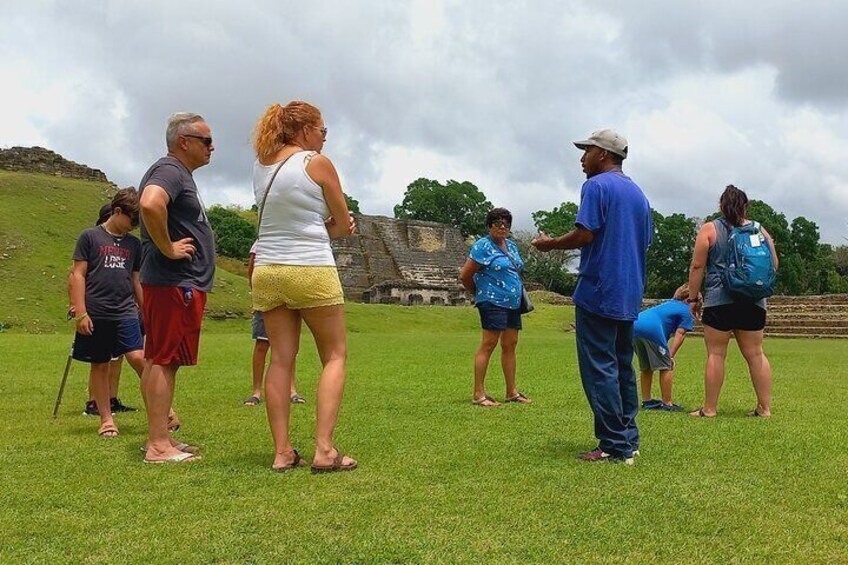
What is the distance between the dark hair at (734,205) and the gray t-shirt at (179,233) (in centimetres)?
427

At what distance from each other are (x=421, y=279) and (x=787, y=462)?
35461mm

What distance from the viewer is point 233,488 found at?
3.59 metres

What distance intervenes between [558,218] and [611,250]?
6542 centimetres

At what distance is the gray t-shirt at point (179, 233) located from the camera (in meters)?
4.39

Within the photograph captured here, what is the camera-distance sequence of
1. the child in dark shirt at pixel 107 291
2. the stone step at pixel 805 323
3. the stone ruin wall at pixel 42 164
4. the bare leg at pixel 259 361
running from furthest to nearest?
the stone ruin wall at pixel 42 164
the stone step at pixel 805 323
the bare leg at pixel 259 361
the child in dark shirt at pixel 107 291

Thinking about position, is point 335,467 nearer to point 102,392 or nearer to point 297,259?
point 297,259

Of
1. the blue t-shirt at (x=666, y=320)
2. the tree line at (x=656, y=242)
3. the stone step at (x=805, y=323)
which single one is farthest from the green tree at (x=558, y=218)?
the blue t-shirt at (x=666, y=320)

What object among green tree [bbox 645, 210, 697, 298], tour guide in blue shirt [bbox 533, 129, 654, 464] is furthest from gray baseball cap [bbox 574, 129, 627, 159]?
green tree [bbox 645, 210, 697, 298]

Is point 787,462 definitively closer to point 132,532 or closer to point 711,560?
point 711,560

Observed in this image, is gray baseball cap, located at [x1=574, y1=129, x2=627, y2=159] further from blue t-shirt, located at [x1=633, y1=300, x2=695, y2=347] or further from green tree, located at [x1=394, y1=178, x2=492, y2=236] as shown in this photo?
green tree, located at [x1=394, y1=178, x2=492, y2=236]

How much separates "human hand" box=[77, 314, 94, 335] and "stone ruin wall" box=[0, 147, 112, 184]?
30.7 meters

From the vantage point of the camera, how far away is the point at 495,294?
22.7ft

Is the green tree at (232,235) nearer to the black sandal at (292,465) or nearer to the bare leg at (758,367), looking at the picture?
the bare leg at (758,367)

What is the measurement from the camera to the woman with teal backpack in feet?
19.8
